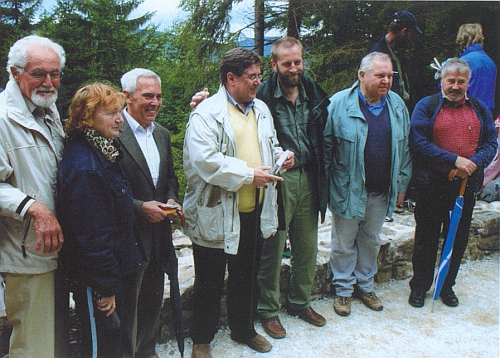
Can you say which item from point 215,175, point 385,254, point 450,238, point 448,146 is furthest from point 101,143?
point 385,254

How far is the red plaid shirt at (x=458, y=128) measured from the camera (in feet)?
11.1

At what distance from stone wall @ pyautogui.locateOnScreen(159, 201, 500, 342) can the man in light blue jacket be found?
1.11ft

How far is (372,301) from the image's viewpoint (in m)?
3.57

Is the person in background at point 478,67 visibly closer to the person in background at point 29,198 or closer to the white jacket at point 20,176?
the person in background at point 29,198

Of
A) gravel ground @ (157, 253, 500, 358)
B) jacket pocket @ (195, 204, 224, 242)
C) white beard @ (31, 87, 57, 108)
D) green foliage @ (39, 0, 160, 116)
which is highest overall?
green foliage @ (39, 0, 160, 116)

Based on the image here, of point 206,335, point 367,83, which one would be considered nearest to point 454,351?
point 206,335

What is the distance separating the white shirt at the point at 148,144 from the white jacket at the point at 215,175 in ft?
0.66

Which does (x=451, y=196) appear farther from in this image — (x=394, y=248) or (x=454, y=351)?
(x=454, y=351)

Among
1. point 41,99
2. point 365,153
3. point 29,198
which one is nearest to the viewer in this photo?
point 29,198

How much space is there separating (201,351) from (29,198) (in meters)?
1.55

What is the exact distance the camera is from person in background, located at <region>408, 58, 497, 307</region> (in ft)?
10.9

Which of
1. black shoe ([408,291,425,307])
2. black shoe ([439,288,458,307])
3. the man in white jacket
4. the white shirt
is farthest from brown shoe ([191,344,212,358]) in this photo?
black shoe ([439,288,458,307])

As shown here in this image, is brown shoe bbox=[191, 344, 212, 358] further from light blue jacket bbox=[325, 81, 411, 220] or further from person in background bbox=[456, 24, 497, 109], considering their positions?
person in background bbox=[456, 24, 497, 109]

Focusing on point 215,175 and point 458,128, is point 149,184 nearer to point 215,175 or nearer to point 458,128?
point 215,175
